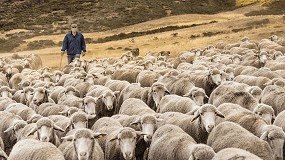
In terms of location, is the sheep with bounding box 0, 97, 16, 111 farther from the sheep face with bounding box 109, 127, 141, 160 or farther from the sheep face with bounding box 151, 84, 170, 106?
the sheep face with bounding box 109, 127, 141, 160

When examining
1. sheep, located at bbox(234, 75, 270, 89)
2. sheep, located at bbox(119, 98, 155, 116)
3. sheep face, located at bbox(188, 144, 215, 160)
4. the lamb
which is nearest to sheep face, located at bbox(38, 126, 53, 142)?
the lamb

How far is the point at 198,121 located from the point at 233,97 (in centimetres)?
198

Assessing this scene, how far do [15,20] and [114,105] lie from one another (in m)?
47.7

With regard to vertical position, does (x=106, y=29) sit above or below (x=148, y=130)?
below

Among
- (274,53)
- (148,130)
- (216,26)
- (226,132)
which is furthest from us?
(216,26)

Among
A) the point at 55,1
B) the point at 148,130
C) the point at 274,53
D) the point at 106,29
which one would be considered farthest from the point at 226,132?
the point at 55,1

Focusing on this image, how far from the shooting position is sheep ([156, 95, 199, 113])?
1082 centimetres

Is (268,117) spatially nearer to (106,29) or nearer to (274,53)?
(274,53)

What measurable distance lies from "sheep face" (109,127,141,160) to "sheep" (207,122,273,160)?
1.34 meters

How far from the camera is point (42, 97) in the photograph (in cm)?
1270

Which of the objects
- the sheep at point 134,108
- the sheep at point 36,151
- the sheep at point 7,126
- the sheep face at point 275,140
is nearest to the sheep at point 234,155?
the sheep face at point 275,140

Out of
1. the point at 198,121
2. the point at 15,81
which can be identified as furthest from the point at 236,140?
the point at 15,81

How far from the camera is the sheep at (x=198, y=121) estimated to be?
909 cm

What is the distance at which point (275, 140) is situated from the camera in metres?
8.16
